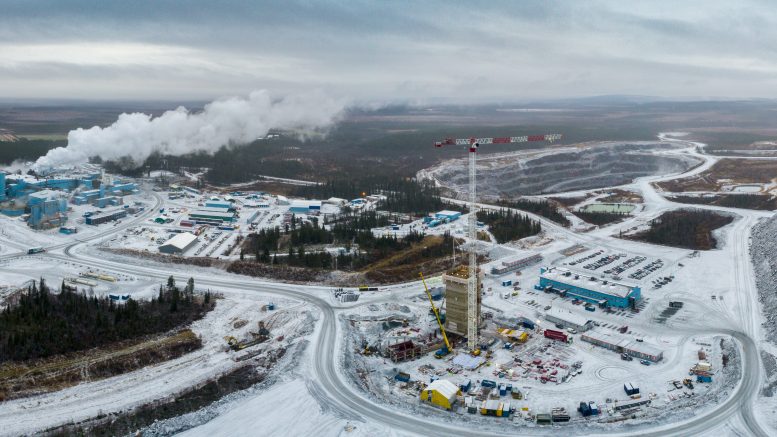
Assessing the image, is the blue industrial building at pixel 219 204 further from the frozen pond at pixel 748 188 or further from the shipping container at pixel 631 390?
the frozen pond at pixel 748 188

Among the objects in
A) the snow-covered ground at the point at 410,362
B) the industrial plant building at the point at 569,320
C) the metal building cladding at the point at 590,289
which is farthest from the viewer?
the metal building cladding at the point at 590,289

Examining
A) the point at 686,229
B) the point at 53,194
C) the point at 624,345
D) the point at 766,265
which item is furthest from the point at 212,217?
the point at 766,265

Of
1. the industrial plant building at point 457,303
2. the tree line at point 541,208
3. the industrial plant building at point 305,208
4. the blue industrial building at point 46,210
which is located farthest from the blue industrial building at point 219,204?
the industrial plant building at point 457,303

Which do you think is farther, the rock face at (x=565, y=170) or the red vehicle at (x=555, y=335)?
the rock face at (x=565, y=170)

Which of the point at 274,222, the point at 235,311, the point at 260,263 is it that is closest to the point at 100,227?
the point at 274,222

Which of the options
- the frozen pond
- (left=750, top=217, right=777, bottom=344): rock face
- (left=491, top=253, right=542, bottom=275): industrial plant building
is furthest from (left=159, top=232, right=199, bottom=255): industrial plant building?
the frozen pond
